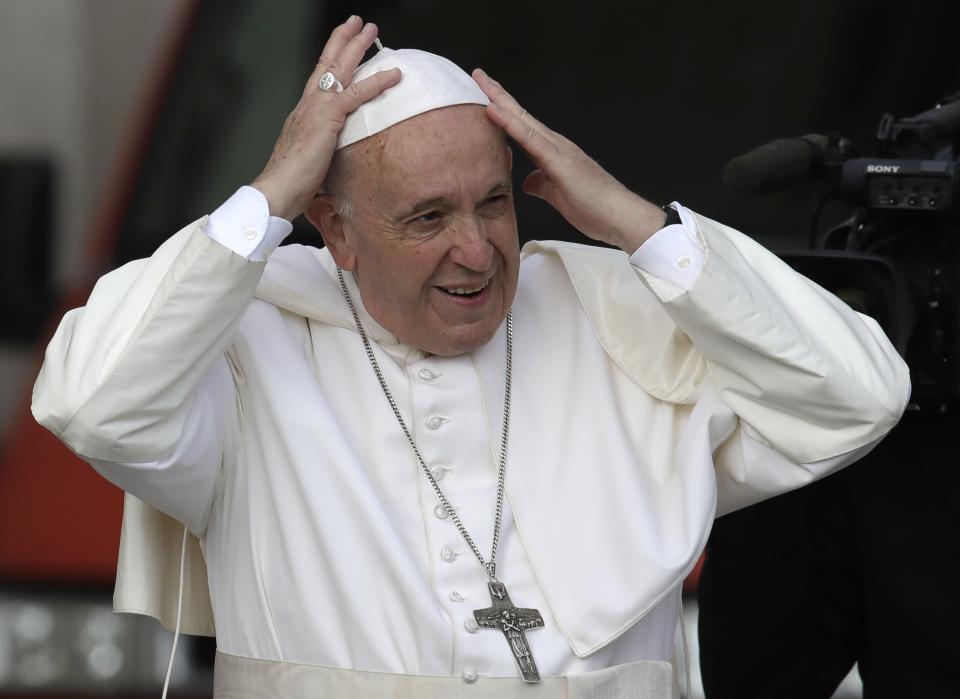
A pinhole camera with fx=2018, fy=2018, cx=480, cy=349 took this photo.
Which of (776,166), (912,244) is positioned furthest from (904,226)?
(776,166)

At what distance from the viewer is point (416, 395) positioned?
136 inches

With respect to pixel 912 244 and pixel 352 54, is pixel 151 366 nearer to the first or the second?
pixel 352 54

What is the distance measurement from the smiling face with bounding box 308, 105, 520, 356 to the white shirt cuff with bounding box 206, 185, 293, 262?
208mm

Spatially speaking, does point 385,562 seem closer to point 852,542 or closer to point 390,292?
point 390,292

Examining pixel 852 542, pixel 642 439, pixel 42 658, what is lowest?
pixel 42 658

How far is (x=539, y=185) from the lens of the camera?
11.3 ft

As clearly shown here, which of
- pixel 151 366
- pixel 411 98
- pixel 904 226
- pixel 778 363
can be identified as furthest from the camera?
pixel 904 226

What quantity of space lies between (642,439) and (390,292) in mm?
496

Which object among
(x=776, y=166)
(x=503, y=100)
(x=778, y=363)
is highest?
(x=503, y=100)

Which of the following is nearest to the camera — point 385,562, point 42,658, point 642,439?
point 385,562

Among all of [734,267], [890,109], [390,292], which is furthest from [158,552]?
[890,109]

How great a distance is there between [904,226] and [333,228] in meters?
0.97

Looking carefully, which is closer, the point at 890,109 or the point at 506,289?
the point at 506,289

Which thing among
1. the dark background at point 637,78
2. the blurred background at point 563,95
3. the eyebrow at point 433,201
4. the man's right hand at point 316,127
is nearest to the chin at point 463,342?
the eyebrow at point 433,201
